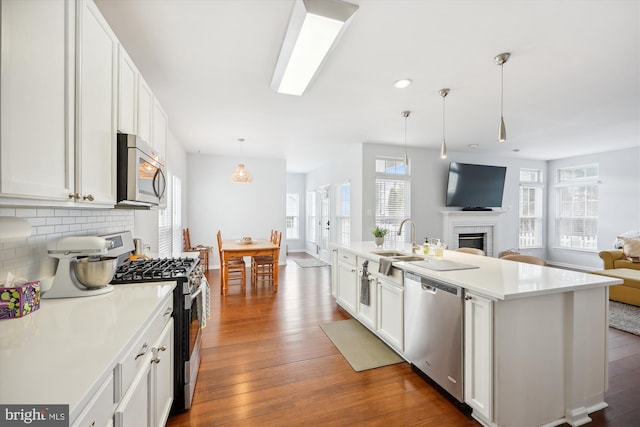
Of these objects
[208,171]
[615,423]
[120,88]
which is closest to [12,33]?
[120,88]

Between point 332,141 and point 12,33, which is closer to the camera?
point 12,33

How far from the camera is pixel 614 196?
5.94m

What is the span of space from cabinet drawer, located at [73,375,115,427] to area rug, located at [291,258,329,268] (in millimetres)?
5776

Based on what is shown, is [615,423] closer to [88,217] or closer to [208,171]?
[88,217]

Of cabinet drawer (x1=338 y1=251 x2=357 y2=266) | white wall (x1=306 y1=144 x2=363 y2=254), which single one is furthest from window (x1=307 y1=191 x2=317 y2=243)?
cabinet drawer (x1=338 y1=251 x2=357 y2=266)

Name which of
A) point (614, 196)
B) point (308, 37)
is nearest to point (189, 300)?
point (308, 37)

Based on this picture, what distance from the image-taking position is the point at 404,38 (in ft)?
7.11

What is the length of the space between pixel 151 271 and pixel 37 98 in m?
1.22

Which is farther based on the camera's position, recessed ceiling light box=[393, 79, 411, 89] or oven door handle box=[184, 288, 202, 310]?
recessed ceiling light box=[393, 79, 411, 89]

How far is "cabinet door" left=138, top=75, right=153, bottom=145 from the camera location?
2.10 metres

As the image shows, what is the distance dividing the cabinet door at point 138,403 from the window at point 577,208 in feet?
27.8

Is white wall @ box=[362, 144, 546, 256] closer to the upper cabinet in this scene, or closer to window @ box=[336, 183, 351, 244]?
window @ box=[336, 183, 351, 244]

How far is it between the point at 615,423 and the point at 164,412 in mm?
2732

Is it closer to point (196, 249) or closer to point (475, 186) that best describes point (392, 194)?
point (475, 186)
